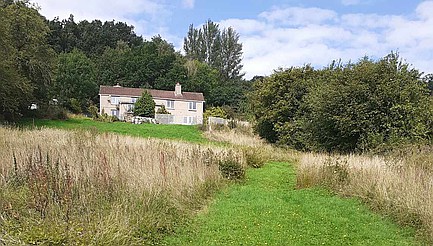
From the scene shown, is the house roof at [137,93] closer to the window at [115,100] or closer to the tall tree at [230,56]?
the window at [115,100]

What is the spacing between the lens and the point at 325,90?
16.7 m

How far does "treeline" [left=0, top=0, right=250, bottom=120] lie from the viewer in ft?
95.2

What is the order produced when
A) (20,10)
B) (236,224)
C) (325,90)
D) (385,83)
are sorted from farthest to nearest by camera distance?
(20,10), (325,90), (385,83), (236,224)

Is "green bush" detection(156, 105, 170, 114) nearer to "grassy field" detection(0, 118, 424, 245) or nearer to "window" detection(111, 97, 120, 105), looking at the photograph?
"window" detection(111, 97, 120, 105)

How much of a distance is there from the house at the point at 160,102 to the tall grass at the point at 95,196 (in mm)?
41129

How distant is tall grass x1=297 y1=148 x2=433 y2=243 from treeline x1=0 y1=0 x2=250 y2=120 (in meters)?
20.5

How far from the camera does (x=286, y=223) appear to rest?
6.51m

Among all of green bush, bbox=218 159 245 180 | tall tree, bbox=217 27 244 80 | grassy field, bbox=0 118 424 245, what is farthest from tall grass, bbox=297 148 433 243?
tall tree, bbox=217 27 244 80

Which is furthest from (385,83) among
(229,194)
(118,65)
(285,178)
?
(118,65)

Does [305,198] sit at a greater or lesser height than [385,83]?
lesser

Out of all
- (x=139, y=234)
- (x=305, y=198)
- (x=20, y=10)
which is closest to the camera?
(x=139, y=234)

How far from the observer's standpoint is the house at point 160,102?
50.5 m

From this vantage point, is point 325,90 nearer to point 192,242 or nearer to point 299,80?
point 299,80

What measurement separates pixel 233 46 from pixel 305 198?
70598mm
